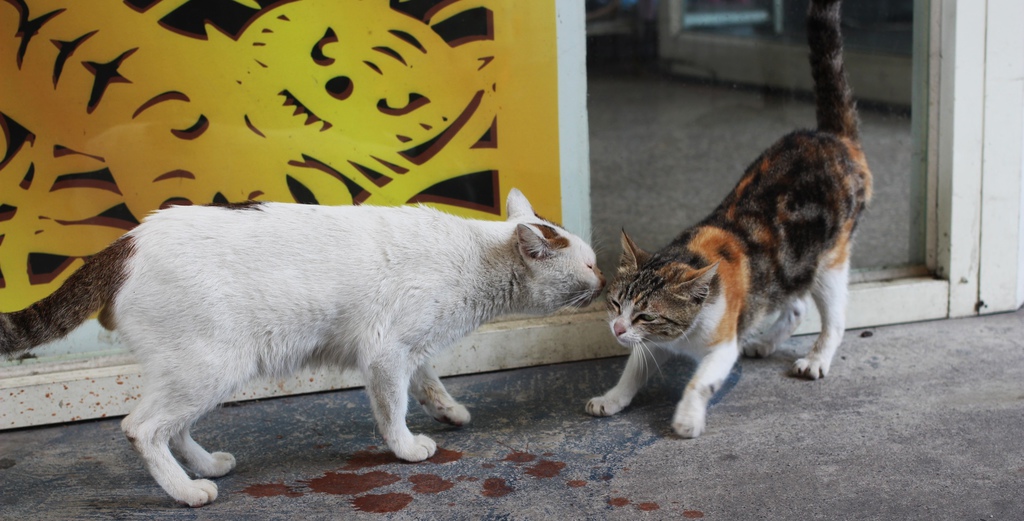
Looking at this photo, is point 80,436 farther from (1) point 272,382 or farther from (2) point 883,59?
(2) point 883,59

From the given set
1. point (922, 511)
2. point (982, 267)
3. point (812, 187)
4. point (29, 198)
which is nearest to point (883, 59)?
point (982, 267)

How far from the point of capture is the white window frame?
3.49 m

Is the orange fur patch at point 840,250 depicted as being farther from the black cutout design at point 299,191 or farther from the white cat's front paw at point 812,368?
the black cutout design at point 299,191

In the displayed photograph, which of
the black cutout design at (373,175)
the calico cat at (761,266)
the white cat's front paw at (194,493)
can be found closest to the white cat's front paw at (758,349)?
the calico cat at (761,266)

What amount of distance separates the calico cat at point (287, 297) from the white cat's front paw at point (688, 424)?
0.54 m

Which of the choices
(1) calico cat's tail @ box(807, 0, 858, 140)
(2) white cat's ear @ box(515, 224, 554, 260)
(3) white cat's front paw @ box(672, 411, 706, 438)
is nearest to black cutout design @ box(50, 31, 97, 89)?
(2) white cat's ear @ box(515, 224, 554, 260)

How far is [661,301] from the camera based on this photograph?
9.93ft

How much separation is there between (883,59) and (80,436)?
16.4ft

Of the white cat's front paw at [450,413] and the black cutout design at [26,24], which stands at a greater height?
the black cutout design at [26,24]

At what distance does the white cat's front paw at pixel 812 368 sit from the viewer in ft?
11.7

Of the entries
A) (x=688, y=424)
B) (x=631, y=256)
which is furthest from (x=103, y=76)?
(x=688, y=424)

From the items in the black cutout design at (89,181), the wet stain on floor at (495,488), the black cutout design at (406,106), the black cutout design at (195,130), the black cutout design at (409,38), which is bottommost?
Result: the wet stain on floor at (495,488)

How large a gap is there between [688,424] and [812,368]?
77 cm

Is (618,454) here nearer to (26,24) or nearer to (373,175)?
(373,175)
